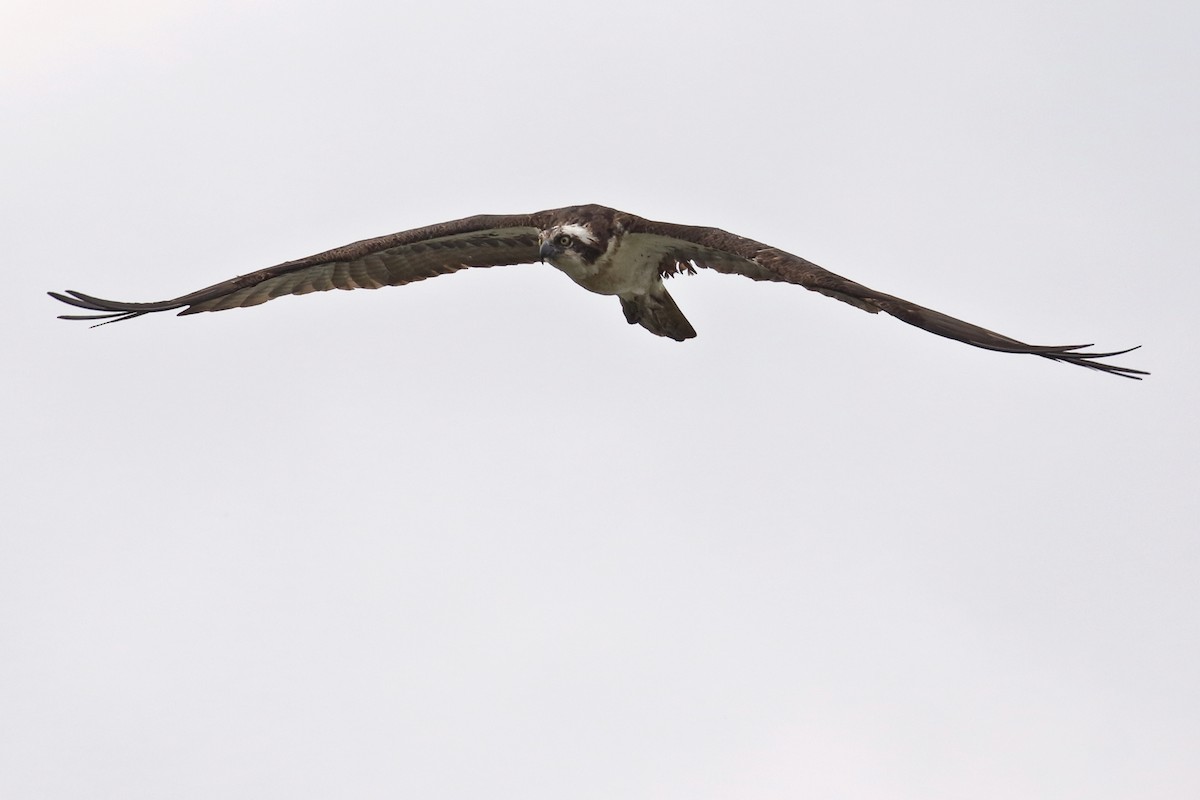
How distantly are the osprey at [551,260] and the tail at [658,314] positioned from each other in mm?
11

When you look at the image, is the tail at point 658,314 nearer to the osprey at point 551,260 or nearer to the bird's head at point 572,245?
the osprey at point 551,260

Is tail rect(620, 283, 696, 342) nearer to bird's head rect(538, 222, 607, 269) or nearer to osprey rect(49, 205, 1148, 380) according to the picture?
osprey rect(49, 205, 1148, 380)

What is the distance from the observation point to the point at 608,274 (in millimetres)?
17453

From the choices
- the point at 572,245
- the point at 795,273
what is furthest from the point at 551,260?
the point at 795,273

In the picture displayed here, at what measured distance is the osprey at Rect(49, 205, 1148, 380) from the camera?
53.7 ft

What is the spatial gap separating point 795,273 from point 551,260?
3374 mm

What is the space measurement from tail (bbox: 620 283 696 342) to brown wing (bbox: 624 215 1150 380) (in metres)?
0.44

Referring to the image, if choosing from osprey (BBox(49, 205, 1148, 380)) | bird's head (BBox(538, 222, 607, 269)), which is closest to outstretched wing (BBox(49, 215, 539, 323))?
osprey (BBox(49, 205, 1148, 380))

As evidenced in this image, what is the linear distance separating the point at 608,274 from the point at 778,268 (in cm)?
288

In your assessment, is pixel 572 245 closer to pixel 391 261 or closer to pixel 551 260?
pixel 551 260

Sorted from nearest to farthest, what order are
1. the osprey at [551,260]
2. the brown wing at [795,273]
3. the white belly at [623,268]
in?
the brown wing at [795,273] → the osprey at [551,260] → the white belly at [623,268]

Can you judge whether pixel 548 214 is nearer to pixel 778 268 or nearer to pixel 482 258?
pixel 482 258

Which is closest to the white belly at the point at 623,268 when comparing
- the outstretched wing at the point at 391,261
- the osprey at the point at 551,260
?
the osprey at the point at 551,260

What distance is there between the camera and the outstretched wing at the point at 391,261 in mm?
18078
